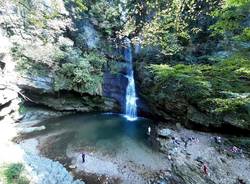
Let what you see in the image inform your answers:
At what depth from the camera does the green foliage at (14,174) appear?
1207 centimetres

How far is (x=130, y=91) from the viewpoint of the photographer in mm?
30188

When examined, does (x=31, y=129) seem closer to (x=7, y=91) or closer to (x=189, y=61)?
(x=7, y=91)

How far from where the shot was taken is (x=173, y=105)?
82.2 ft

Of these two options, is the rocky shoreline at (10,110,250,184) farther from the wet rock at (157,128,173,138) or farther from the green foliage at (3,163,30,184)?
the green foliage at (3,163,30,184)

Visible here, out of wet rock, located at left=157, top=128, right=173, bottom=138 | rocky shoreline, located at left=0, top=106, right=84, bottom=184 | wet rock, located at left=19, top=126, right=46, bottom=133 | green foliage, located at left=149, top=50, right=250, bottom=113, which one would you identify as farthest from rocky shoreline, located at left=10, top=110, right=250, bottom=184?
green foliage, located at left=149, top=50, right=250, bottom=113

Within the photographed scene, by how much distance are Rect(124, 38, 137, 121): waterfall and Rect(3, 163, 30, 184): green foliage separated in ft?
51.3

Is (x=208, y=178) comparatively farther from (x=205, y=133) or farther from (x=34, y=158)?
(x=34, y=158)

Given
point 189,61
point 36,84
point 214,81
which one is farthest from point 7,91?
point 189,61

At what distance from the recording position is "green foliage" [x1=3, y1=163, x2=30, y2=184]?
12070 mm

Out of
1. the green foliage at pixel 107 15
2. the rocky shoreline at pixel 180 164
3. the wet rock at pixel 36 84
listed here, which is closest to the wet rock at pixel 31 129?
the rocky shoreline at pixel 180 164

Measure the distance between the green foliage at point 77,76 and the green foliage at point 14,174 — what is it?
1344 cm

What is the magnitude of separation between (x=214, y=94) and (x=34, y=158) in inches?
613

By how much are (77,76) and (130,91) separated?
289 inches

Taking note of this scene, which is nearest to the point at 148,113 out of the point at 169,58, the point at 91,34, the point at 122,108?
the point at 122,108
